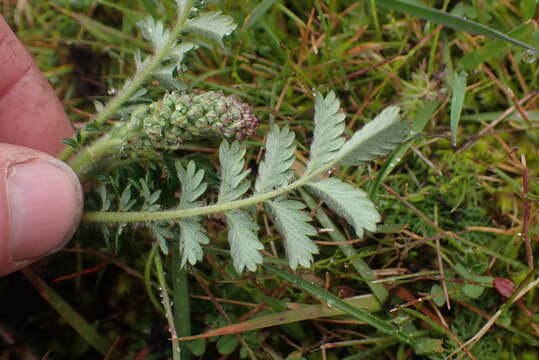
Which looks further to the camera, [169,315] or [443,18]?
[443,18]

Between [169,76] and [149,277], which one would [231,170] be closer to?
[169,76]

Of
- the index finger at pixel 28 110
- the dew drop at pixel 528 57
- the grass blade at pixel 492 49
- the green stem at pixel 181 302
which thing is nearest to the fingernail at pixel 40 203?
the green stem at pixel 181 302

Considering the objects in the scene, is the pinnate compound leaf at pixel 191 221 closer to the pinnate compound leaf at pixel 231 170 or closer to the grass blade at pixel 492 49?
the pinnate compound leaf at pixel 231 170

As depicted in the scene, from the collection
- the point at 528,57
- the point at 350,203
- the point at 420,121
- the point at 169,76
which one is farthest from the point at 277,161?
the point at 528,57

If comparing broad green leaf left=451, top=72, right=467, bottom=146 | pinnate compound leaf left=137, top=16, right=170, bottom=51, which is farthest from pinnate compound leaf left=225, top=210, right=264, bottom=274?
broad green leaf left=451, top=72, right=467, bottom=146

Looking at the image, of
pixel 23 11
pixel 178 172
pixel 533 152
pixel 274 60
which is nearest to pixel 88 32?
pixel 23 11

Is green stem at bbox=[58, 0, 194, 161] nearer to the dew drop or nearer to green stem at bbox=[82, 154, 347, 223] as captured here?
green stem at bbox=[82, 154, 347, 223]
